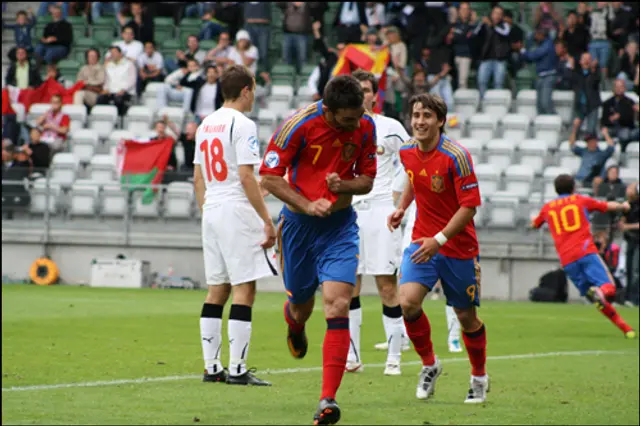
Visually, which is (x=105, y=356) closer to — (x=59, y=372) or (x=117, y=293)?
(x=59, y=372)

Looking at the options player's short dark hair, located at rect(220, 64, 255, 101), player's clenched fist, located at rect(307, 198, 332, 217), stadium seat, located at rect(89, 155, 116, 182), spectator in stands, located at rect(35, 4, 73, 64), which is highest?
spectator in stands, located at rect(35, 4, 73, 64)

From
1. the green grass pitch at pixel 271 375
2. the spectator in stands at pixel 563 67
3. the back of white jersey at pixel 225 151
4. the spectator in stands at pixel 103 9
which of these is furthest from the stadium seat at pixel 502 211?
the back of white jersey at pixel 225 151

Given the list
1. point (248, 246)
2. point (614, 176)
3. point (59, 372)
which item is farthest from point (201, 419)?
point (614, 176)

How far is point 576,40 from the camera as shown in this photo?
26766 mm

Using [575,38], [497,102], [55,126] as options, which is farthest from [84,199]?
[575,38]

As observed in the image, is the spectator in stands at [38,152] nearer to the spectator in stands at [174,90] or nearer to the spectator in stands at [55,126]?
the spectator in stands at [55,126]

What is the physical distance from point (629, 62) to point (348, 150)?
63.0ft

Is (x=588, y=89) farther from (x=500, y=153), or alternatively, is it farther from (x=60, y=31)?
(x=60, y=31)

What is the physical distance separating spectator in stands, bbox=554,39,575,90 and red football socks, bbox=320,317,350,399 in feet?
62.5

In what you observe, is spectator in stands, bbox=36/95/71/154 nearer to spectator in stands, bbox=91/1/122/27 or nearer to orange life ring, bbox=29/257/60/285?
orange life ring, bbox=29/257/60/285

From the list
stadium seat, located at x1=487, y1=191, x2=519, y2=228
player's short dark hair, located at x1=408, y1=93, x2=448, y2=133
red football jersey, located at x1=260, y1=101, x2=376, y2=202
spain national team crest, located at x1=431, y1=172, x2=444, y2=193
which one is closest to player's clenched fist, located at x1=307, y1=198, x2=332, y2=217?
red football jersey, located at x1=260, y1=101, x2=376, y2=202

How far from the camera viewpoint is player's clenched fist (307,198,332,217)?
327 inches

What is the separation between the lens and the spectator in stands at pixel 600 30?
26969mm

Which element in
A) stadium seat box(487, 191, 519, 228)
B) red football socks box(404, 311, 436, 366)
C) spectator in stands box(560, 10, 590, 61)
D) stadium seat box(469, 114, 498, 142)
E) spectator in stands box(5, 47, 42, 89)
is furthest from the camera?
spectator in stands box(5, 47, 42, 89)
